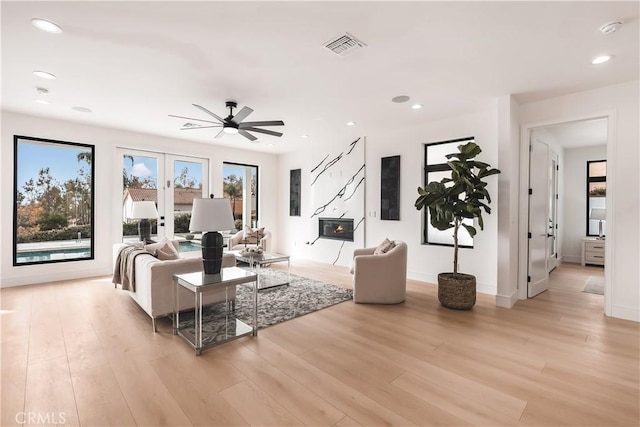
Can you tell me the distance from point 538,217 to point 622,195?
106 cm

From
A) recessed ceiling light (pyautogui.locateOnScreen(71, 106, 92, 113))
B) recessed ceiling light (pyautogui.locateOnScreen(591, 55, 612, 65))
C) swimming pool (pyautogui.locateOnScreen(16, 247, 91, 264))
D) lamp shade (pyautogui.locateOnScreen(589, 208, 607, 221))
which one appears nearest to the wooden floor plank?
recessed ceiling light (pyautogui.locateOnScreen(591, 55, 612, 65))

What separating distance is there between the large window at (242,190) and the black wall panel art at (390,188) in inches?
133

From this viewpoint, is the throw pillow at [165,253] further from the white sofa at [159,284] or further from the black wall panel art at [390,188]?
the black wall panel art at [390,188]

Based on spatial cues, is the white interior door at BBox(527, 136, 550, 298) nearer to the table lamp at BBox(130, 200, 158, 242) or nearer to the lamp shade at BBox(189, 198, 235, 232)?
the lamp shade at BBox(189, 198, 235, 232)

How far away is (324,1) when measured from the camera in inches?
85.7

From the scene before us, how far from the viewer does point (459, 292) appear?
3.84m

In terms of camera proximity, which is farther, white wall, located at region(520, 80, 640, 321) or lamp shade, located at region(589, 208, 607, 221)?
lamp shade, located at region(589, 208, 607, 221)

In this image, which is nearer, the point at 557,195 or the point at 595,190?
the point at 557,195

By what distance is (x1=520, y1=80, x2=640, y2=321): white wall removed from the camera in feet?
11.4

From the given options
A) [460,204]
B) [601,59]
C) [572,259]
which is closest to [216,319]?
[460,204]

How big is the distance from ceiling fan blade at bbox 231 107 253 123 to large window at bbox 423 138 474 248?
3.18 meters

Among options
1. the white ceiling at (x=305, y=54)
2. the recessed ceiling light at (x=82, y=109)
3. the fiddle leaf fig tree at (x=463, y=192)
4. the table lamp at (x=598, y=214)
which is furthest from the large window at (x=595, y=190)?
the recessed ceiling light at (x=82, y=109)

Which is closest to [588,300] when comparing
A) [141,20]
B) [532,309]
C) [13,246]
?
[532,309]

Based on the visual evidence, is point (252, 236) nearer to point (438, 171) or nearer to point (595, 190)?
point (438, 171)
